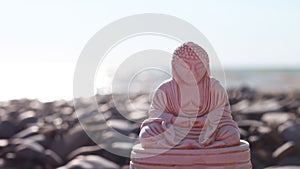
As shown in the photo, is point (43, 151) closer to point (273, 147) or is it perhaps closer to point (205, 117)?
point (273, 147)

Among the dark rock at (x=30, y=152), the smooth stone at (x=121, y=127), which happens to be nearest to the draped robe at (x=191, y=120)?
the dark rock at (x=30, y=152)

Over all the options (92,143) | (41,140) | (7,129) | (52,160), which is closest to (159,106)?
(52,160)

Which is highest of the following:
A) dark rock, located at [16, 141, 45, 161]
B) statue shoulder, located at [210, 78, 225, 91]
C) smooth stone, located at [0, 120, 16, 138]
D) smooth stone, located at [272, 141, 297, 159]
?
statue shoulder, located at [210, 78, 225, 91]

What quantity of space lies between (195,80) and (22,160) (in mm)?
4556

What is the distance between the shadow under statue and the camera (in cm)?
510

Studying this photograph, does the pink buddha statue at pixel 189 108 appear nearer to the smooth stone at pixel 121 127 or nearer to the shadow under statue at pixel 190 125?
the shadow under statue at pixel 190 125

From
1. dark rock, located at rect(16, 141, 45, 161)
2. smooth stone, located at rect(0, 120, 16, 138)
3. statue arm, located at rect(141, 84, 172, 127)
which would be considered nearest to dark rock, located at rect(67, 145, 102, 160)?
dark rock, located at rect(16, 141, 45, 161)

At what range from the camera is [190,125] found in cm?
538

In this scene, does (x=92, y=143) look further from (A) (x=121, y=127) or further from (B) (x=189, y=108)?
(B) (x=189, y=108)

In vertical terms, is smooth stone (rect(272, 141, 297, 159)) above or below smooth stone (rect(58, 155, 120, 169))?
below

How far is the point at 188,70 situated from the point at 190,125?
1.68ft

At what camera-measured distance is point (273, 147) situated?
391 inches

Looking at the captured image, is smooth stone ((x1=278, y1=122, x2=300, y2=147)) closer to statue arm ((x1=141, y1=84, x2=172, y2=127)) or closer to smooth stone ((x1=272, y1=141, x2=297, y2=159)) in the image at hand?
smooth stone ((x1=272, y1=141, x2=297, y2=159))

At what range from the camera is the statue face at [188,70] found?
5.52 m
